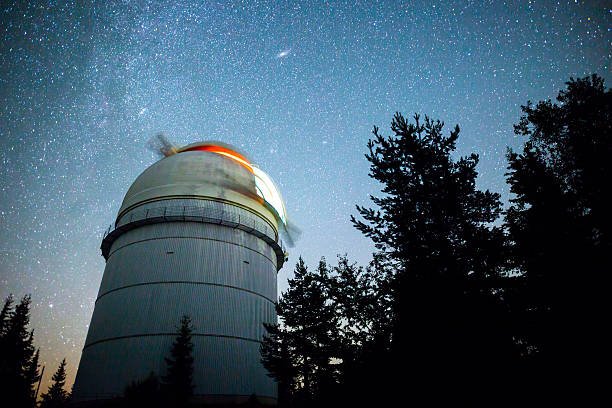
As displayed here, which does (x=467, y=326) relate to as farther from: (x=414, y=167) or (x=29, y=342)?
(x=29, y=342)

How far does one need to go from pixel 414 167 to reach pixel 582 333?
5.66 m

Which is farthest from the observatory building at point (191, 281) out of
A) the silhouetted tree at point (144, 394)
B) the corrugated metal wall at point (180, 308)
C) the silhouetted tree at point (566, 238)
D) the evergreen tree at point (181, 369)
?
the silhouetted tree at point (566, 238)

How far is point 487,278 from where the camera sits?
802 cm

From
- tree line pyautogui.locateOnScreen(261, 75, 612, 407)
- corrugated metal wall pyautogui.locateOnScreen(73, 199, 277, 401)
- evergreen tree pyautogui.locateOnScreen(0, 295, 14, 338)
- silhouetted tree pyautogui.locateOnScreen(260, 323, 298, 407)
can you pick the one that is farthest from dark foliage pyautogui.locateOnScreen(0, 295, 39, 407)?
tree line pyautogui.locateOnScreen(261, 75, 612, 407)

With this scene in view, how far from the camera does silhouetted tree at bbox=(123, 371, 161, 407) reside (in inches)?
494

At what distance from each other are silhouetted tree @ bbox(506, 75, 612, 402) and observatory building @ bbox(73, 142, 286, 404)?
13.1 meters

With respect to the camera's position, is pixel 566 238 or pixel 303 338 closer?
pixel 566 238

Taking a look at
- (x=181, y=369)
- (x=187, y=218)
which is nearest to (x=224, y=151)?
(x=187, y=218)

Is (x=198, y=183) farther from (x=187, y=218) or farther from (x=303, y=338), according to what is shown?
(x=303, y=338)

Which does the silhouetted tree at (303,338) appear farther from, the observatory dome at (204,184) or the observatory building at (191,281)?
the observatory dome at (204,184)

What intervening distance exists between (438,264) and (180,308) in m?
13.2

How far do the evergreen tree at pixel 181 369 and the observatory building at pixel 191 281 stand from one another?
0.49 meters

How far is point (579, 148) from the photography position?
35.6 feet

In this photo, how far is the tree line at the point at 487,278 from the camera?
6020mm
